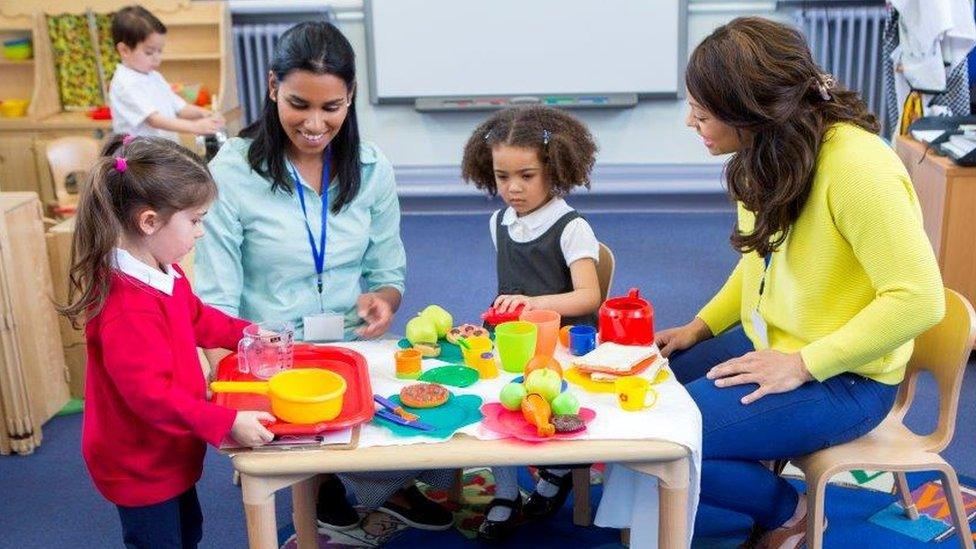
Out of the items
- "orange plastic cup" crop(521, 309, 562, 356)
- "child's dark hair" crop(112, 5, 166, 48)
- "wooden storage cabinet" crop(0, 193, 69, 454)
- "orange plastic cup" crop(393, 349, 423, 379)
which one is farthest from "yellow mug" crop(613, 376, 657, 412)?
"child's dark hair" crop(112, 5, 166, 48)

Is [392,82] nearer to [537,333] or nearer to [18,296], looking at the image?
[18,296]

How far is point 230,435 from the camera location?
1.58 meters

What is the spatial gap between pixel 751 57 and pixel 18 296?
2.03 meters

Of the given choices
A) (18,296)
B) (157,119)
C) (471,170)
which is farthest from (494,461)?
(157,119)

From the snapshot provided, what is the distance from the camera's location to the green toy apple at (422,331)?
6.37 feet

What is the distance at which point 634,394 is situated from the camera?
5.44 feet

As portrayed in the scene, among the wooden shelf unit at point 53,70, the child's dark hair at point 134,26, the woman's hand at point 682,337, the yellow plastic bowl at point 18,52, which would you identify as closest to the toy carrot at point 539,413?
the woman's hand at point 682,337

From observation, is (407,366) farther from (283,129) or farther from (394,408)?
(283,129)

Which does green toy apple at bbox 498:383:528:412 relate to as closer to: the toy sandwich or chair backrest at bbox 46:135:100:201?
the toy sandwich

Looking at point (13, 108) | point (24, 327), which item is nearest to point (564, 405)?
point (24, 327)

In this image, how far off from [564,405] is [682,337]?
71 cm

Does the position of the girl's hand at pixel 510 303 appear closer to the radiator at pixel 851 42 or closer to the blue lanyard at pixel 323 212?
the blue lanyard at pixel 323 212

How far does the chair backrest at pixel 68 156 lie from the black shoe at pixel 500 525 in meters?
2.03

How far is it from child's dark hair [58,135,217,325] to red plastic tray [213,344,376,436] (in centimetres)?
25
